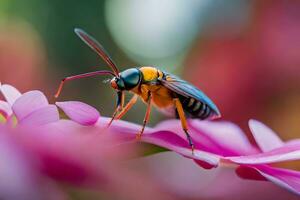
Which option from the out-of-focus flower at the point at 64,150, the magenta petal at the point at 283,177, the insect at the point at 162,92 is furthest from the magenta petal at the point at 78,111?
the insect at the point at 162,92

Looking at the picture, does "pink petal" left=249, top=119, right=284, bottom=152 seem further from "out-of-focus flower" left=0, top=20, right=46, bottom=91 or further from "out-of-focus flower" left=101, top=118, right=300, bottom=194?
"out-of-focus flower" left=0, top=20, right=46, bottom=91

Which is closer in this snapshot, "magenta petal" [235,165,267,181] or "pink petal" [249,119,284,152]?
"magenta petal" [235,165,267,181]

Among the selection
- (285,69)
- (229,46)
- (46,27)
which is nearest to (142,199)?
(285,69)

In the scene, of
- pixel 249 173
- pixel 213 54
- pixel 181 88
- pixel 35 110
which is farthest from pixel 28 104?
pixel 213 54

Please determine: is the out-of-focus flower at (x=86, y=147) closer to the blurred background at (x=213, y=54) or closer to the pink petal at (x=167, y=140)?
the pink petal at (x=167, y=140)

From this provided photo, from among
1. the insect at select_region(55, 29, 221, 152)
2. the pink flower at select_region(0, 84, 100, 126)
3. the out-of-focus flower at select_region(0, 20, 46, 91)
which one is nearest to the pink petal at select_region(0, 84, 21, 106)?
the pink flower at select_region(0, 84, 100, 126)

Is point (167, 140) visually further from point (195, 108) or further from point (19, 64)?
point (19, 64)

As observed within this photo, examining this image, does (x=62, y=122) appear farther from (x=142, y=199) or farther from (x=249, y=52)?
(x=249, y=52)
